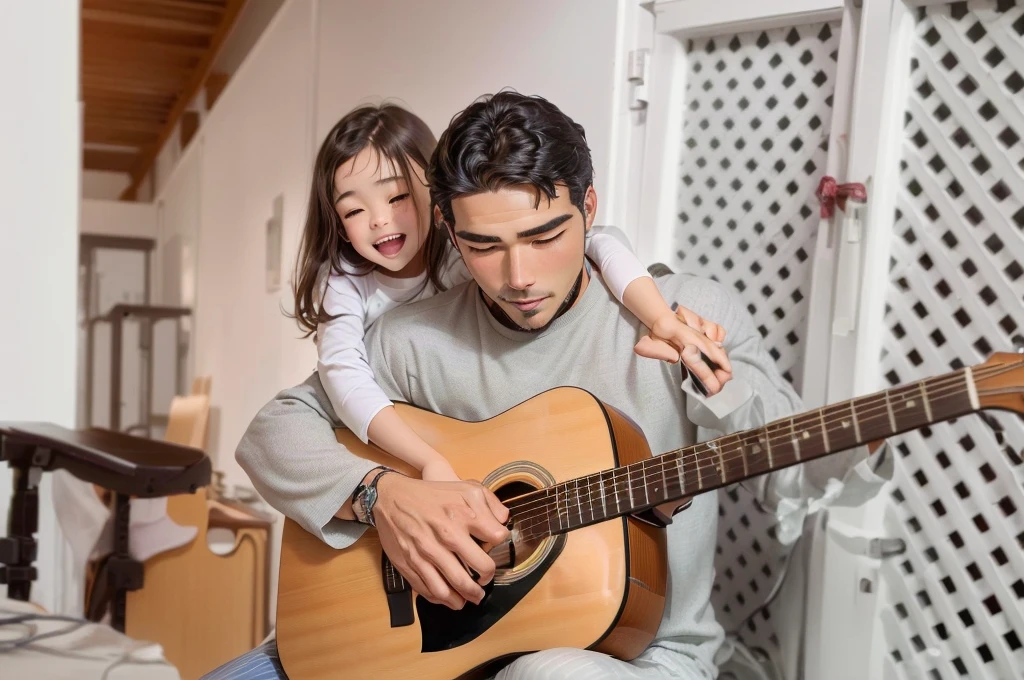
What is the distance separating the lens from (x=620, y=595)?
1.13m

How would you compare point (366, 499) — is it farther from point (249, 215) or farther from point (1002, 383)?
point (249, 215)

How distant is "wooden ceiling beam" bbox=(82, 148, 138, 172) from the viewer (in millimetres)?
9641

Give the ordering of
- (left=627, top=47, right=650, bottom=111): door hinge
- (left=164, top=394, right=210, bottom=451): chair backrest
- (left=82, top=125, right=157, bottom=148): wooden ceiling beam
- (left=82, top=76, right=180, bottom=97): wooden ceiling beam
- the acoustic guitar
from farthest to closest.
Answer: (left=82, top=125, right=157, bottom=148): wooden ceiling beam
(left=82, top=76, right=180, bottom=97): wooden ceiling beam
(left=164, top=394, right=210, bottom=451): chair backrest
(left=627, top=47, right=650, bottom=111): door hinge
the acoustic guitar

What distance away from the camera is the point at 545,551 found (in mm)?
1209

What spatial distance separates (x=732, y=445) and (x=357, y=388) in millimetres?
615

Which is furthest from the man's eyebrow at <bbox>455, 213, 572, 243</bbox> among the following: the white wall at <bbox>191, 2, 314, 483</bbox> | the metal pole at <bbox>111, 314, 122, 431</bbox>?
the metal pole at <bbox>111, 314, 122, 431</bbox>

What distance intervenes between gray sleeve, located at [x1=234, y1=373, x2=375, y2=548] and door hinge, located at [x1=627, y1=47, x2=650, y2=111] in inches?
34.8

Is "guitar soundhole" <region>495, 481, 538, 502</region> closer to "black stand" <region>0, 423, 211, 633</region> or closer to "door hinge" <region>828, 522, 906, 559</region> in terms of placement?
"door hinge" <region>828, 522, 906, 559</region>

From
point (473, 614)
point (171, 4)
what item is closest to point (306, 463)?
point (473, 614)

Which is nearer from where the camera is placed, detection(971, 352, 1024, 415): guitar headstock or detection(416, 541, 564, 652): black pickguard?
detection(971, 352, 1024, 415): guitar headstock

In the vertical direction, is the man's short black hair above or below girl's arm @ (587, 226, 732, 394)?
above

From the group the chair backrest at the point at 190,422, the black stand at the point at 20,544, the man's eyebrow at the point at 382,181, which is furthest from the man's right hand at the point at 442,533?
the chair backrest at the point at 190,422

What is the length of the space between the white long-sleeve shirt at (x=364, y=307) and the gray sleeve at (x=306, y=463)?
46mm

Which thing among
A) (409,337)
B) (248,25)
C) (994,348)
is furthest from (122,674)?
(248,25)
